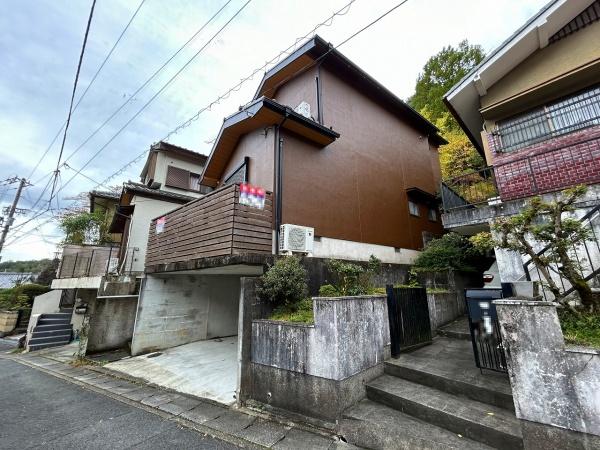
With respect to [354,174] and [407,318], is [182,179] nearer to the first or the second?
[354,174]

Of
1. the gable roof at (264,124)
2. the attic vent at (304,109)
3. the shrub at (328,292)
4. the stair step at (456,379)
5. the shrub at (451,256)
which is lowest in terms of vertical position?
the stair step at (456,379)

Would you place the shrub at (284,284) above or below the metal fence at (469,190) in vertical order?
below

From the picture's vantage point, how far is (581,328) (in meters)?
3.06

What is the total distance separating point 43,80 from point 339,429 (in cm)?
1167

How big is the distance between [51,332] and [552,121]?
2134cm

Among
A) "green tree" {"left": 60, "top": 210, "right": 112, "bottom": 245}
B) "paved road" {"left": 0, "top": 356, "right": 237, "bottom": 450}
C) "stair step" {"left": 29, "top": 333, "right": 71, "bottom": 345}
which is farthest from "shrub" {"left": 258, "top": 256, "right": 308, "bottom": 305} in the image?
"green tree" {"left": 60, "top": 210, "right": 112, "bottom": 245}

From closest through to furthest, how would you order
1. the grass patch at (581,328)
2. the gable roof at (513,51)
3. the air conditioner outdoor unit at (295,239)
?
the grass patch at (581,328) < the air conditioner outdoor unit at (295,239) < the gable roof at (513,51)

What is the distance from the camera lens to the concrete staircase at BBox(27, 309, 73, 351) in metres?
11.8

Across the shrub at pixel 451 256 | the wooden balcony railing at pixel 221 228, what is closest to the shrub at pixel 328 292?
the wooden balcony railing at pixel 221 228

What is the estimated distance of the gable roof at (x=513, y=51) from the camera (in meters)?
6.85

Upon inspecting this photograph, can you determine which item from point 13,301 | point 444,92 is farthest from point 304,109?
point 13,301

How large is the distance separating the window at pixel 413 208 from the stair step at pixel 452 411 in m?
8.07

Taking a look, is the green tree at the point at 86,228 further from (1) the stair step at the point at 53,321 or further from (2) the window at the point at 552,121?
(2) the window at the point at 552,121

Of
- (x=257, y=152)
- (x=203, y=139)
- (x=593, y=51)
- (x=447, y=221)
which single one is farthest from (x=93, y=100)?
(x=593, y=51)
